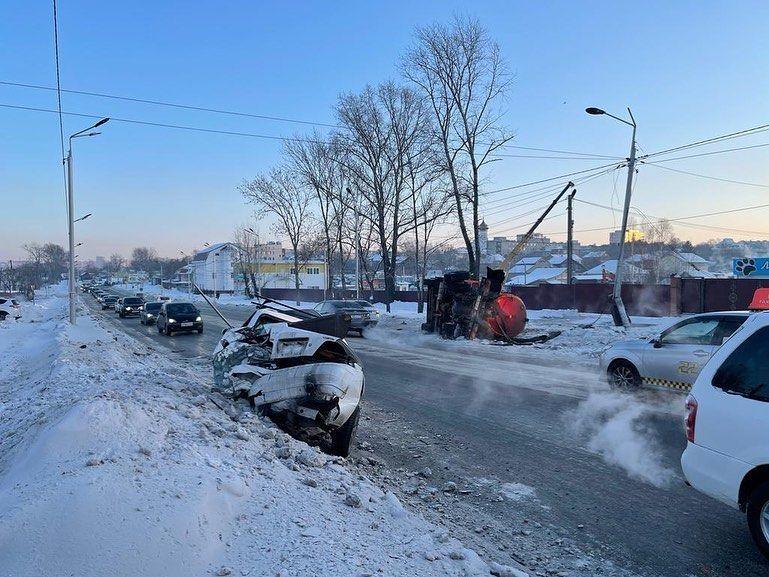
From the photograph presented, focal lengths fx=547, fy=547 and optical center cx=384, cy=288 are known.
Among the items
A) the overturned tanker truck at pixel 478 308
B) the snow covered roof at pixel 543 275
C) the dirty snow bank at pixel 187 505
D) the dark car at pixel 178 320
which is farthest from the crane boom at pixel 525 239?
the snow covered roof at pixel 543 275

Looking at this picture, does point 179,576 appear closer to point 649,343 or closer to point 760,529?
point 760,529

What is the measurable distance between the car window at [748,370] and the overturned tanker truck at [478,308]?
51.2ft

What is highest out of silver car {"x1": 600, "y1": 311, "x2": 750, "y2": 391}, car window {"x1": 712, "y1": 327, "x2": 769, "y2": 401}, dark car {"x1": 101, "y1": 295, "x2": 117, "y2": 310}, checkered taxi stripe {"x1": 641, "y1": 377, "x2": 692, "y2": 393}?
car window {"x1": 712, "y1": 327, "x2": 769, "y2": 401}

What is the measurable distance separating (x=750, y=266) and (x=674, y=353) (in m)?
18.5

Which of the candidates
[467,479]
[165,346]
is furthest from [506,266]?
[467,479]

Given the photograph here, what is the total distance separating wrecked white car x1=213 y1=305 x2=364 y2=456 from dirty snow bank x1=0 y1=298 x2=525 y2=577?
367 mm

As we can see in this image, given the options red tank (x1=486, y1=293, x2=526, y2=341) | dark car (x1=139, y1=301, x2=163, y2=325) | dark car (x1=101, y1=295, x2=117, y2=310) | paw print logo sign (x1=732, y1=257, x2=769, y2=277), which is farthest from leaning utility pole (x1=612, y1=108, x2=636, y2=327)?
dark car (x1=101, y1=295, x2=117, y2=310)

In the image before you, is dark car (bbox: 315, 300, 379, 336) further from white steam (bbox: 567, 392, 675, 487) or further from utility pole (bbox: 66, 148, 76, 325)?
white steam (bbox: 567, 392, 675, 487)

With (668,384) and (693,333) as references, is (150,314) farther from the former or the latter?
(693,333)

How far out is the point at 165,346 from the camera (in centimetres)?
1994

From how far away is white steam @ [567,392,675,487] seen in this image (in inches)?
232

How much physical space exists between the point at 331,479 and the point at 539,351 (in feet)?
45.2

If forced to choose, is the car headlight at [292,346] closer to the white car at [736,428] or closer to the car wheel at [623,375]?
the white car at [736,428]

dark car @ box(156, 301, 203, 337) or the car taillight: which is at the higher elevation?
the car taillight
